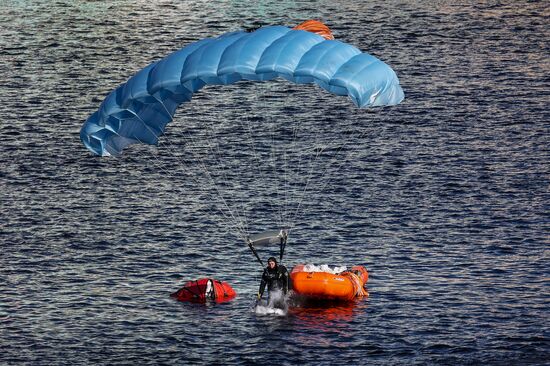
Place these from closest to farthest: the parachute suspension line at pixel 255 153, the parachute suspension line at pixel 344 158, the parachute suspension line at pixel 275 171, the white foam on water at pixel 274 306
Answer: the white foam on water at pixel 274 306
the parachute suspension line at pixel 275 171
the parachute suspension line at pixel 344 158
the parachute suspension line at pixel 255 153

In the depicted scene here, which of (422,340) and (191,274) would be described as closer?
(422,340)

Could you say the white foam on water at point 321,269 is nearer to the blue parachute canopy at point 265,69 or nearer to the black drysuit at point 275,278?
the black drysuit at point 275,278

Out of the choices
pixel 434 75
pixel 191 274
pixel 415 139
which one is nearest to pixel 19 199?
pixel 191 274

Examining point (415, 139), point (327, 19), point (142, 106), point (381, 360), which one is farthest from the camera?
point (327, 19)

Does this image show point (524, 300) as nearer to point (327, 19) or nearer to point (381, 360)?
point (381, 360)

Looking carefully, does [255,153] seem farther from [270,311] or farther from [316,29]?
[270,311]

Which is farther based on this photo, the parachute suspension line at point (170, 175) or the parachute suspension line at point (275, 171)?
the parachute suspension line at point (275, 171)

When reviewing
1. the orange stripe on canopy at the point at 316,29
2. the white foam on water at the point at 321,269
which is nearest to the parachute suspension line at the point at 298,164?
the white foam on water at the point at 321,269

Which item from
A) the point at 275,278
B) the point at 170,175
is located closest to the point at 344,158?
the point at 170,175
